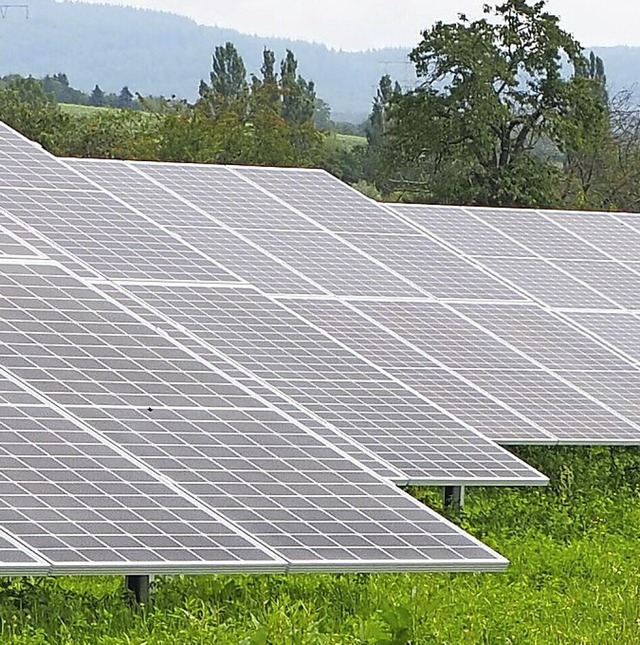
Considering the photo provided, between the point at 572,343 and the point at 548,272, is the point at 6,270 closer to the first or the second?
the point at 572,343

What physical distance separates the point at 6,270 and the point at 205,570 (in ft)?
10.8

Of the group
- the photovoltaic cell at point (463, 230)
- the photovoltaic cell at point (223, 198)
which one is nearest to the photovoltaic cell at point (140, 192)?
the photovoltaic cell at point (223, 198)

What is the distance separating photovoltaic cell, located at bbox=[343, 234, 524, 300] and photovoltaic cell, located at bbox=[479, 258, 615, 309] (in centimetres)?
74

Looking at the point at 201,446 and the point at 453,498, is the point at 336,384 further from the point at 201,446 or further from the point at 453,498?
the point at 201,446

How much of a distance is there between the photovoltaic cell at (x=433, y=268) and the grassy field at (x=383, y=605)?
4.39 m

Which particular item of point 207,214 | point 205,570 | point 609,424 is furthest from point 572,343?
point 205,570

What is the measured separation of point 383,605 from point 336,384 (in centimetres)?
341

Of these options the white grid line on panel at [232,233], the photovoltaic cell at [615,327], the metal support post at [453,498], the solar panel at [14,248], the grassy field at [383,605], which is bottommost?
the metal support post at [453,498]

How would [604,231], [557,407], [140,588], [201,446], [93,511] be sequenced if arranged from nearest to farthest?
[93,511] → [140,588] → [201,446] → [557,407] → [604,231]

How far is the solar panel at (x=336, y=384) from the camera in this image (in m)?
13.0

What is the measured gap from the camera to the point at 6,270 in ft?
37.6

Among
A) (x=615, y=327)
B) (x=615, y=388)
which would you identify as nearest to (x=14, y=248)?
(x=615, y=388)

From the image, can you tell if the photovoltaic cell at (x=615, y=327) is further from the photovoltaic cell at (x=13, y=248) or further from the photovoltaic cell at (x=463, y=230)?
the photovoltaic cell at (x=13, y=248)

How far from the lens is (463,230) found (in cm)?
2177
